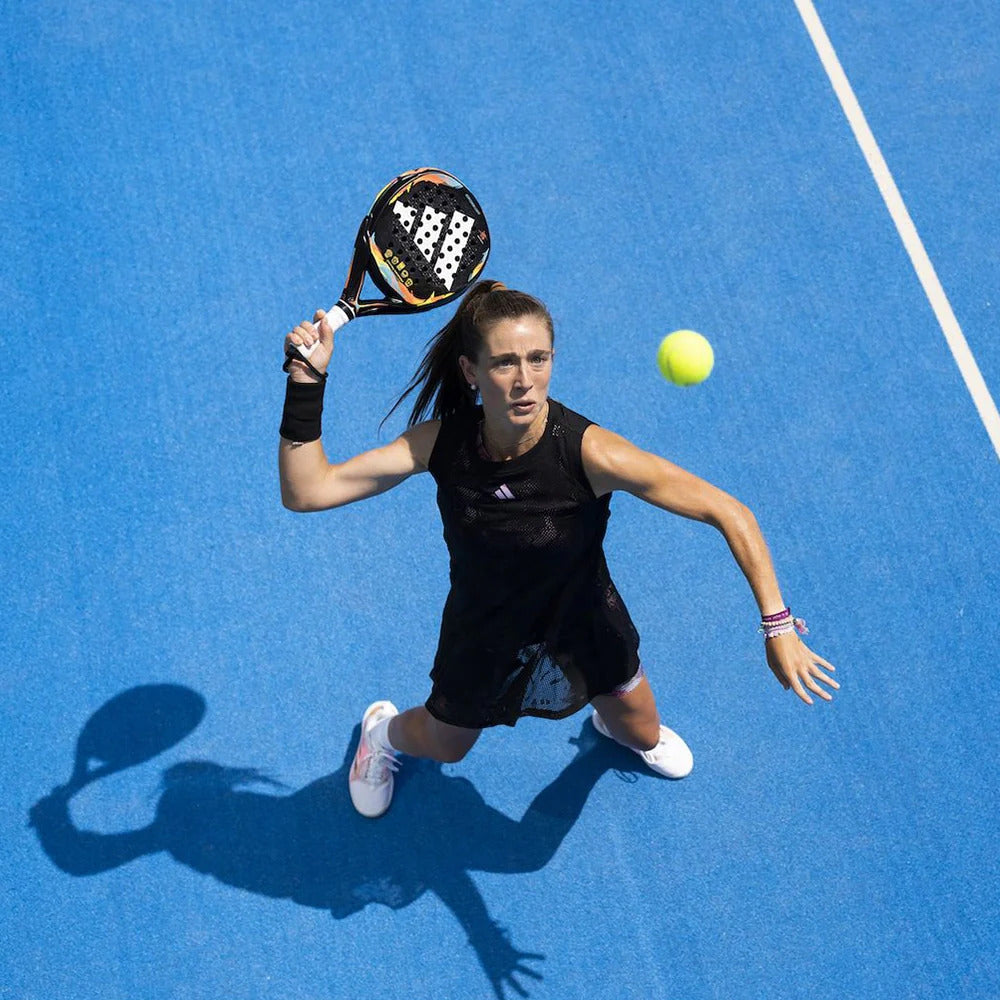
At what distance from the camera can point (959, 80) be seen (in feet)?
20.9

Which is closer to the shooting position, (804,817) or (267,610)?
(804,817)

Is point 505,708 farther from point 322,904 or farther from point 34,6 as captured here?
point 34,6

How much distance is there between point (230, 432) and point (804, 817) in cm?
295

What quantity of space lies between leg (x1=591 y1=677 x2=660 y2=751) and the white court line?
7.57 feet

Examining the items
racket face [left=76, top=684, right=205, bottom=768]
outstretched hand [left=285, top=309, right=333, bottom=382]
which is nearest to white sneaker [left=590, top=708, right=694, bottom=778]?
racket face [left=76, top=684, right=205, bottom=768]

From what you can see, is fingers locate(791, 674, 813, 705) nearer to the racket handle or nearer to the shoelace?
the racket handle

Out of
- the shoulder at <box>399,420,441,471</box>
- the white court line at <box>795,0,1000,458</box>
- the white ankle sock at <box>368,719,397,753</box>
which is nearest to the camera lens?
the shoulder at <box>399,420,441,471</box>

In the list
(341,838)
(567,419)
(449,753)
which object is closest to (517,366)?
(567,419)

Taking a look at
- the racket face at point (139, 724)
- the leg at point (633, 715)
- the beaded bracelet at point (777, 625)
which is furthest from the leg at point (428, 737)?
the beaded bracelet at point (777, 625)

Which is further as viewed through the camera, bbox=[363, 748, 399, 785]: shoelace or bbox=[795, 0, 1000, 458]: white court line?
bbox=[795, 0, 1000, 458]: white court line

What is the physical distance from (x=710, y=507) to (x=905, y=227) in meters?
3.29

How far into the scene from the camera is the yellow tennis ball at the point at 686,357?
429 centimetres

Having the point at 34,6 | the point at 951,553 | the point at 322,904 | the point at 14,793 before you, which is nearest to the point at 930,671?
the point at 951,553

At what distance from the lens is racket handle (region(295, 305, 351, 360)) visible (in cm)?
332
